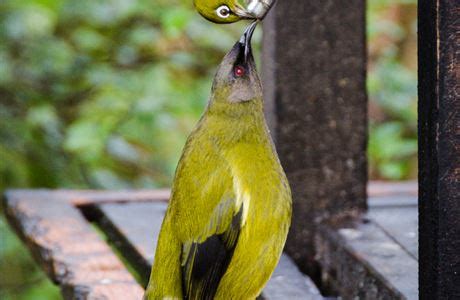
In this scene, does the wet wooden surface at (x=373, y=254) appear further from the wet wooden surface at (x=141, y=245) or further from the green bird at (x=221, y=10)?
the green bird at (x=221, y=10)

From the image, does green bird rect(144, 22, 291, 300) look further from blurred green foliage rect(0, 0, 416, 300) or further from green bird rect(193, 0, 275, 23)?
blurred green foliage rect(0, 0, 416, 300)

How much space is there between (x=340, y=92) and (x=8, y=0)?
302 cm

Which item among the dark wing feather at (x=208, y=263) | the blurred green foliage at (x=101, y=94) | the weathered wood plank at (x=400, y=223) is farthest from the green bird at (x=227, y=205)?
the blurred green foliage at (x=101, y=94)

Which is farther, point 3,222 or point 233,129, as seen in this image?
point 3,222

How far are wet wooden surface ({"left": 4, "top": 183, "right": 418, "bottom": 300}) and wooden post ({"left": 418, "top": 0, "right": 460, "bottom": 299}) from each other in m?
0.45

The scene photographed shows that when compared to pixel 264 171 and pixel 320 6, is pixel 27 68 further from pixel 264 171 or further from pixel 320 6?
pixel 264 171

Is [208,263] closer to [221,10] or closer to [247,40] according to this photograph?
[247,40]

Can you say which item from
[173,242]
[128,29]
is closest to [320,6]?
[173,242]

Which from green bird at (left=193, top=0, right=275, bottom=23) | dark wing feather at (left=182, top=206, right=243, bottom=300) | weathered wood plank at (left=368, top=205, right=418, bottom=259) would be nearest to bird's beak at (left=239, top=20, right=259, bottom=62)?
green bird at (left=193, top=0, right=275, bottom=23)

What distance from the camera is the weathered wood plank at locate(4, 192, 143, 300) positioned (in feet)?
10.3

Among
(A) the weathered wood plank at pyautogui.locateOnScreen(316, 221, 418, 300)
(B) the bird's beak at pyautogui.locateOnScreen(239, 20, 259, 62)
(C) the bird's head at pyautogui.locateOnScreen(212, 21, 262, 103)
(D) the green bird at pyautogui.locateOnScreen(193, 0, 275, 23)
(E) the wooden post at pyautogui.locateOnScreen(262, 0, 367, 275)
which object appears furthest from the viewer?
(E) the wooden post at pyautogui.locateOnScreen(262, 0, 367, 275)

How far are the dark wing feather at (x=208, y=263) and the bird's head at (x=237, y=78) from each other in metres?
0.31

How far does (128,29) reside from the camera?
20.4ft

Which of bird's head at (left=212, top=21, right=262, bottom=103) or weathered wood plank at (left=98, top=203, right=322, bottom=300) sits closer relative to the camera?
bird's head at (left=212, top=21, right=262, bottom=103)
